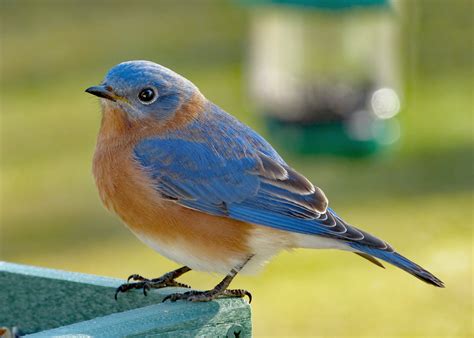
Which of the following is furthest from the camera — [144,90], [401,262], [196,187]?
[144,90]

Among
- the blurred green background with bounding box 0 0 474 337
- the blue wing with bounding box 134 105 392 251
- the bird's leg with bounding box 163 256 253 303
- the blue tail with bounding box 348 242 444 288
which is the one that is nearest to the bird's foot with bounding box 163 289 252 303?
the bird's leg with bounding box 163 256 253 303

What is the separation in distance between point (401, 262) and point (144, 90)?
55.3 inches

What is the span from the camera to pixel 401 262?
16.7 ft

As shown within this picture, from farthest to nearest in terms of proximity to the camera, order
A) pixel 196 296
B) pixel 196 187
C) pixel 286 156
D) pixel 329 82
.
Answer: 1. pixel 286 156
2. pixel 329 82
3. pixel 196 187
4. pixel 196 296

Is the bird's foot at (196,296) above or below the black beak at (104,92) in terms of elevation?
below

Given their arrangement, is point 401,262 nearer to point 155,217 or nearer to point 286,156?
point 155,217

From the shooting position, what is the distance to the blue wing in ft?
17.5

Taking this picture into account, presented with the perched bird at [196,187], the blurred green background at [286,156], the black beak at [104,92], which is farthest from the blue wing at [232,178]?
the blurred green background at [286,156]

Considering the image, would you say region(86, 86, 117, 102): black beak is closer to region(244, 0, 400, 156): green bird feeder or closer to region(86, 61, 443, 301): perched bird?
region(86, 61, 443, 301): perched bird

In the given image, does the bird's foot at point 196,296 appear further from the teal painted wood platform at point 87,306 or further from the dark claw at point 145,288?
the dark claw at point 145,288

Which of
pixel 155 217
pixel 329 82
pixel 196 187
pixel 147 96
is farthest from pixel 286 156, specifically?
pixel 155 217

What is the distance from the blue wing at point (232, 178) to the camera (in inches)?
210

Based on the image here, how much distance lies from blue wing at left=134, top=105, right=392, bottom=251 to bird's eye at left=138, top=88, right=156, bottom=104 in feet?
0.57

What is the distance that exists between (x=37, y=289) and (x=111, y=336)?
860 millimetres
